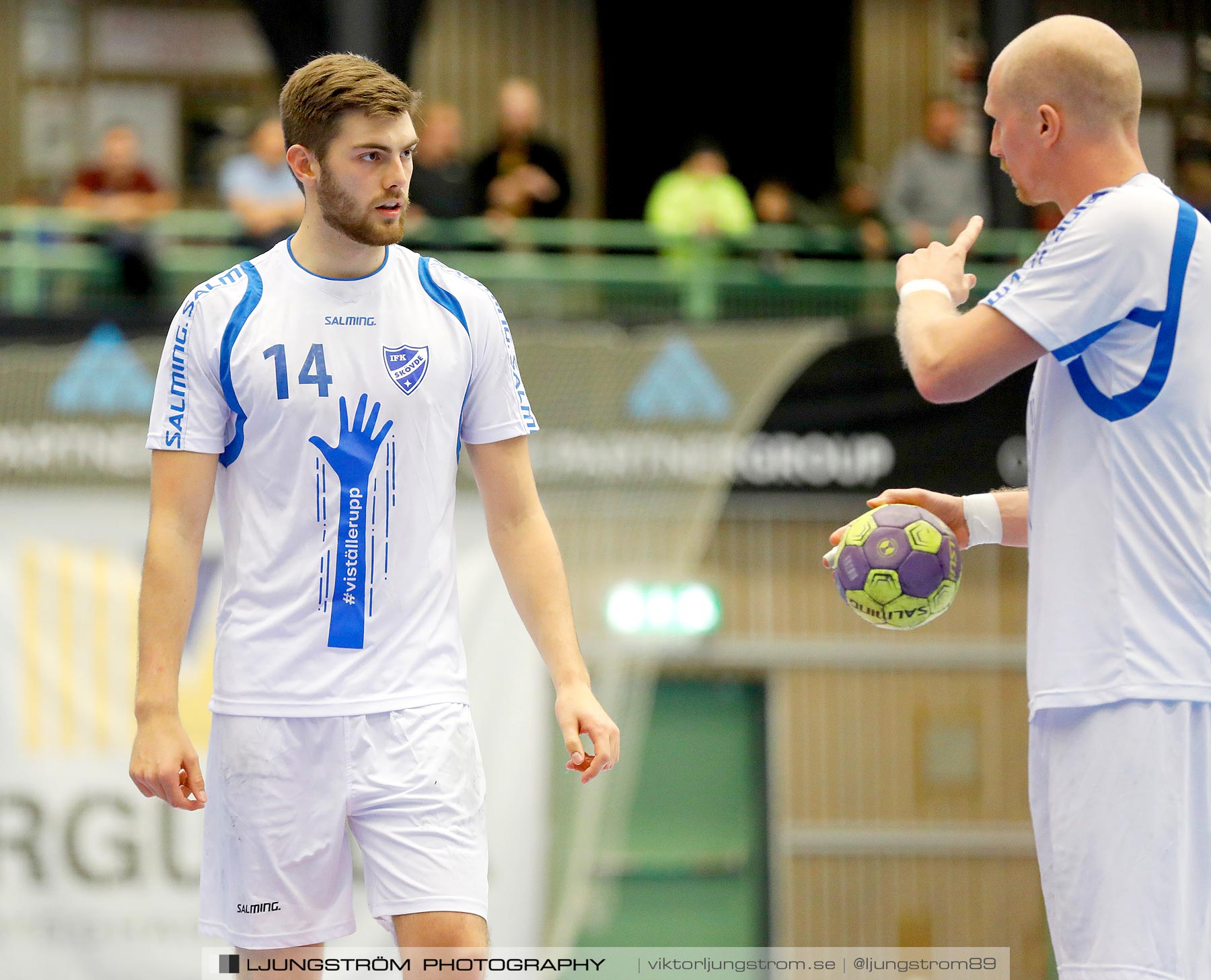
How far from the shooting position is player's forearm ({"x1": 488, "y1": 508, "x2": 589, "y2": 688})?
3824mm

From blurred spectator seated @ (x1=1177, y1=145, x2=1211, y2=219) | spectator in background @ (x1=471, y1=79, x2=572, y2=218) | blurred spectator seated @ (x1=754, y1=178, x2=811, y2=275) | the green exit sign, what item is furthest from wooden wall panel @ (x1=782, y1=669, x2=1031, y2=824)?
blurred spectator seated @ (x1=1177, y1=145, x2=1211, y2=219)

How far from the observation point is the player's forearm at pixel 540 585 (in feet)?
12.5

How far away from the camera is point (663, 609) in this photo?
10.5 metres

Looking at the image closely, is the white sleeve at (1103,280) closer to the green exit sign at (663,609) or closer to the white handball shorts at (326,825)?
the white handball shorts at (326,825)

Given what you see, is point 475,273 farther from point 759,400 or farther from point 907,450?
point 907,450

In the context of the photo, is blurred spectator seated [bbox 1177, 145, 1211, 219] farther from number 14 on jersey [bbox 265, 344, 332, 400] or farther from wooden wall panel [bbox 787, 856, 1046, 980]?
number 14 on jersey [bbox 265, 344, 332, 400]

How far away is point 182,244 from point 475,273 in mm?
2654

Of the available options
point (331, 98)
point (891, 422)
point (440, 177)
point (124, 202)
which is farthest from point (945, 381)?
point (124, 202)

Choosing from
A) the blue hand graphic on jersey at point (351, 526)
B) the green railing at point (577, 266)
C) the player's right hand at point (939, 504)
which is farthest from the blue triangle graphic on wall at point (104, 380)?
the player's right hand at point (939, 504)

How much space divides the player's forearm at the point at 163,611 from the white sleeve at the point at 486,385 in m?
0.73

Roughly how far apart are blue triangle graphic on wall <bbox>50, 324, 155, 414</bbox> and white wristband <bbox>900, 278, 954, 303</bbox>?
758cm

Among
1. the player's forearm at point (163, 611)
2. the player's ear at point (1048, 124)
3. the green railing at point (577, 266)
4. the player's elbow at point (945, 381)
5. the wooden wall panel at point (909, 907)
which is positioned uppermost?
the green railing at point (577, 266)

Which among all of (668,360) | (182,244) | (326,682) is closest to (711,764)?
(668,360)

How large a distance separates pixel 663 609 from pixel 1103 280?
739 cm
